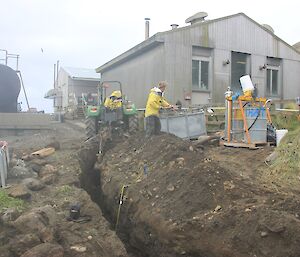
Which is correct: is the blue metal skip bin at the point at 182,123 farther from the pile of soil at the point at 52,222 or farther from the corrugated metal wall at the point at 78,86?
the corrugated metal wall at the point at 78,86

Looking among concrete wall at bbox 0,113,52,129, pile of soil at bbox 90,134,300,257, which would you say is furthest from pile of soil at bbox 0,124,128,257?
concrete wall at bbox 0,113,52,129

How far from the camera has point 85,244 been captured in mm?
5012

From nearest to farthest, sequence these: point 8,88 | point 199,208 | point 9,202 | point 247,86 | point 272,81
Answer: point 199,208
point 9,202
point 247,86
point 8,88
point 272,81

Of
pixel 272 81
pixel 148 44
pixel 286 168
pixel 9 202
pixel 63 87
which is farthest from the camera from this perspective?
pixel 63 87

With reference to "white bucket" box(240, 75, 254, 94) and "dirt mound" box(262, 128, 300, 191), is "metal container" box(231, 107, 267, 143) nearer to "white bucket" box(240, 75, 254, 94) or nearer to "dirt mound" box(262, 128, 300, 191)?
"white bucket" box(240, 75, 254, 94)

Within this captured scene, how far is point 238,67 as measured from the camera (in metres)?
17.6

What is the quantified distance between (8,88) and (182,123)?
32.9ft

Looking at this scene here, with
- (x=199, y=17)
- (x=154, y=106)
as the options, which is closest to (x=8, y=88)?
(x=199, y=17)

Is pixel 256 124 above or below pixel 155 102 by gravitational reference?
below

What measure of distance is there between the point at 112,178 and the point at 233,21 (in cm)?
1216

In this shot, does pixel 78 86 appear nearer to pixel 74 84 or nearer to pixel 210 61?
pixel 74 84

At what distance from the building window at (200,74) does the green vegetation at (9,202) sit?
35.8 feet

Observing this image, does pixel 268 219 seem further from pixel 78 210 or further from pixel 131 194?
pixel 78 210

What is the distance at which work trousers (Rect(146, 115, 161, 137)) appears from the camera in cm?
908
